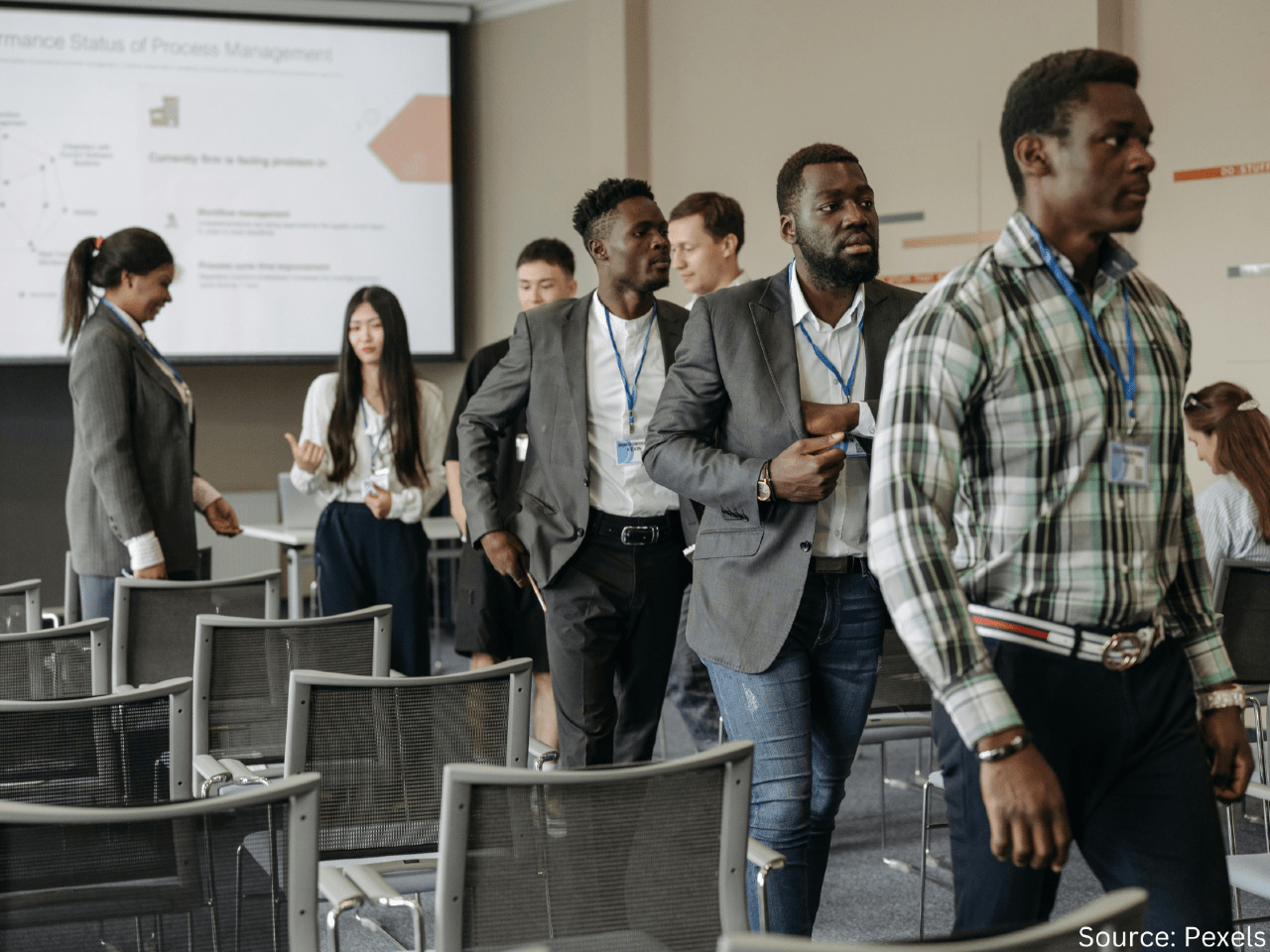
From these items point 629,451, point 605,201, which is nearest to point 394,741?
point 629,451

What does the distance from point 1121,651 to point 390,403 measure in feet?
10.2

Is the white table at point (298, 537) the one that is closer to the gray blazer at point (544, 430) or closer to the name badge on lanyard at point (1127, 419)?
the gray blazer at point (544, 430)

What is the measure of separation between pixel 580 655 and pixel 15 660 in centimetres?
119

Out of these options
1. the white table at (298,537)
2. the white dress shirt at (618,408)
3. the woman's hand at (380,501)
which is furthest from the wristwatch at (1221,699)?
the white table at (298,537)

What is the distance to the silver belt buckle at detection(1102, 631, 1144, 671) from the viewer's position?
1456 millimetres

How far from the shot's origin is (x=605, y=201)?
10.2 ft

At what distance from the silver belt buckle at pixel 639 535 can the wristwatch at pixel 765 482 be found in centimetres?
78

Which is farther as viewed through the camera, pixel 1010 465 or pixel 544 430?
pixel 544 430

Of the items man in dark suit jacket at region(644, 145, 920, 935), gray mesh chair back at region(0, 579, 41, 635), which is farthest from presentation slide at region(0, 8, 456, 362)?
man in dark suit jacket at region(644, 145, 920, 935)

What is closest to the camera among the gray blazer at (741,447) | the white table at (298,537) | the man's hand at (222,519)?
the gray blazer at (741,447)

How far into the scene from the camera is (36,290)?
23.5 feet

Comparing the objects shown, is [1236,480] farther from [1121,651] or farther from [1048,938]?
[1048,938]

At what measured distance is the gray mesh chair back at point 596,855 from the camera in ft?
4.82

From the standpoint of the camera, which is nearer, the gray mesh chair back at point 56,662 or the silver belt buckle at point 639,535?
the gray mesh chair back at point 56,662
